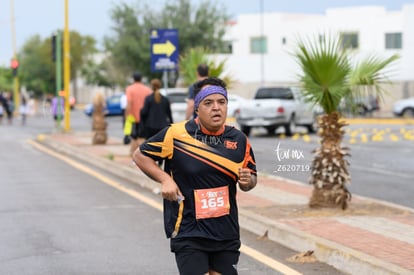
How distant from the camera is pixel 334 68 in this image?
37.3ft

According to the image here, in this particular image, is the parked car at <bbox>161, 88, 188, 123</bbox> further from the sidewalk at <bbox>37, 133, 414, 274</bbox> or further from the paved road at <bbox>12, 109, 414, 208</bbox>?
the sidewalk at <bbox>37, 133, 414, 274</bbox>

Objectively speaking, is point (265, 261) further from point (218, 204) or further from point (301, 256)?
point (218, 204)

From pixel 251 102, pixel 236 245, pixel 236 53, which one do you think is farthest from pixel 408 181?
pixel 236 53

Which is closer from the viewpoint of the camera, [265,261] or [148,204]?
[265,261]

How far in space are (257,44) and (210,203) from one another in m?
66.9

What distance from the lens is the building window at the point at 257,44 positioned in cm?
7131

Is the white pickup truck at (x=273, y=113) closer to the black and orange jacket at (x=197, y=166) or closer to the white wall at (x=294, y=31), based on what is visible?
the black and orange jacket at (x=197, y=166)

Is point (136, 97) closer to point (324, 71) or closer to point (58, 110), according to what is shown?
point (324, 71)

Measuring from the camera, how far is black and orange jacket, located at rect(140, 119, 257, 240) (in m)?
5.38

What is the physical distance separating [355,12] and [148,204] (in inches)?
2155

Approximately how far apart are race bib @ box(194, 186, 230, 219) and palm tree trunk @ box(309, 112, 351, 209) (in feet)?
19.8

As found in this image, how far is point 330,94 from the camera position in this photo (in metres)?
11.5

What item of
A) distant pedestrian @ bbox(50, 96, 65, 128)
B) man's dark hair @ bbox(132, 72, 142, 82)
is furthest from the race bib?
distant pedestrian @ bbox(50, 96, 65, 128)

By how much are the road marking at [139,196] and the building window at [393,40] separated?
39950mm
